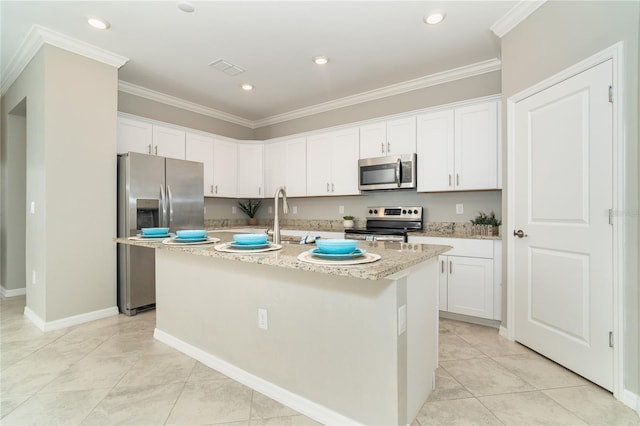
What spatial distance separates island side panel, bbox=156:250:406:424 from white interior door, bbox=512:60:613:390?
58.2 inches

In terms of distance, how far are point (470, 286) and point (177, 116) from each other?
438 centimetres

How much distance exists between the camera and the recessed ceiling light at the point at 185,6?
94.4 inches

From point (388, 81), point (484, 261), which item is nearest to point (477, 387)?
point (484, 261)

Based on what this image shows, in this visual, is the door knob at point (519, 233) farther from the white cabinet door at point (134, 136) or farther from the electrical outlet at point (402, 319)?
the white cabinet door at point (134, 136)

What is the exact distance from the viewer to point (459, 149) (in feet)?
11.1

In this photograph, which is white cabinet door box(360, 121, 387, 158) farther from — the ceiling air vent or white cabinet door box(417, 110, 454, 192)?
the ceiling air vent

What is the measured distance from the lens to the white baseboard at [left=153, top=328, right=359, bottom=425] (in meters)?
1.59

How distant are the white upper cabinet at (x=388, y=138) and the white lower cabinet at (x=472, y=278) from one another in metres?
1.15

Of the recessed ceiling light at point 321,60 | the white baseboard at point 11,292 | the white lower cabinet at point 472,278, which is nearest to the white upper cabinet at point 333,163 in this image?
the recessed ceiling light at point 321,60

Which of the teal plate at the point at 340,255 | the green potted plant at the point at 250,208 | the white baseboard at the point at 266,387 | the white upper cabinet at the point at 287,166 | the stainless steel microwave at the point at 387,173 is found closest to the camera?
the teal plate at the point at 340,255

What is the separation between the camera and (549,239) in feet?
7.62

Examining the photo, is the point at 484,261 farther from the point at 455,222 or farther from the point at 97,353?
the point at 97,353

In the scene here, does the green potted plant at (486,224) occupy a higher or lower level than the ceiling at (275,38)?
lower

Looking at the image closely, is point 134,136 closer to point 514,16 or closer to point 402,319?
point 402,319
